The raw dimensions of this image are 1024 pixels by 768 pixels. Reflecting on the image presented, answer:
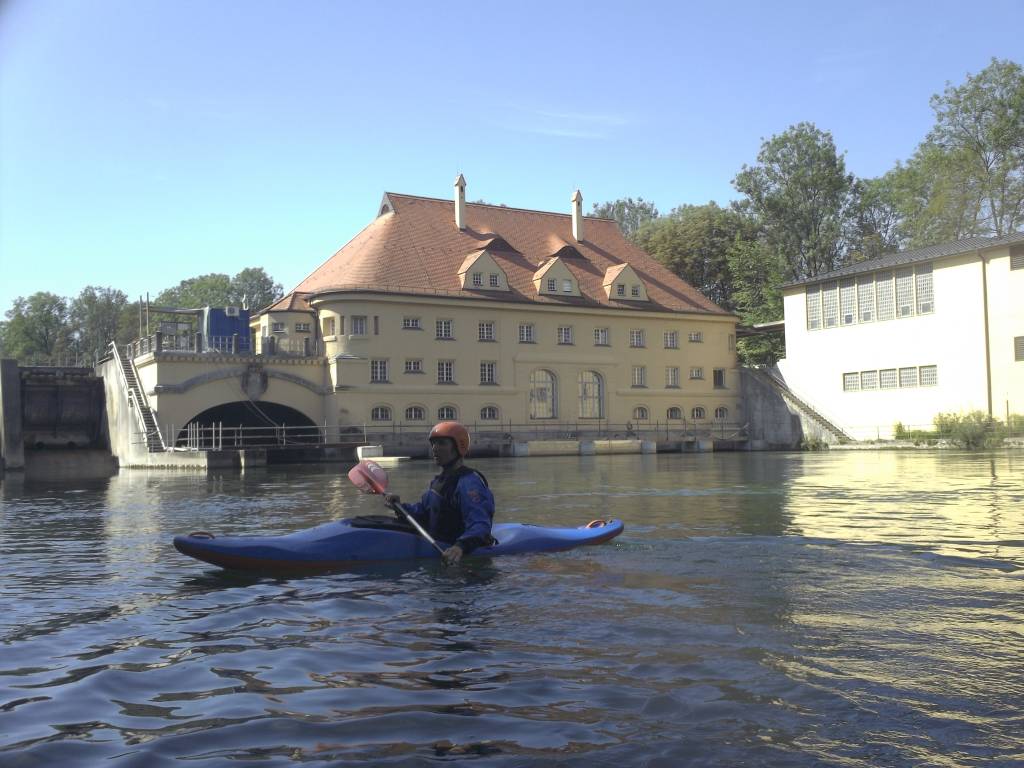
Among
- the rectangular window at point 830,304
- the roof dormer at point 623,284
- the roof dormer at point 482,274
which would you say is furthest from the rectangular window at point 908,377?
the roof dormer at point 482,274

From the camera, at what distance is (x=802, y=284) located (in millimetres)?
52656

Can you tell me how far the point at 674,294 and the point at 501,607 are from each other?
53263mm

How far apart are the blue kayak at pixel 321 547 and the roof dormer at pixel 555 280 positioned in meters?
45.3

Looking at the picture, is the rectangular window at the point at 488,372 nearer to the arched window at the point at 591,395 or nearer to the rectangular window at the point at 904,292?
the arched window at the point at 591,395

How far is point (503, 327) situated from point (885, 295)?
64.5 feet

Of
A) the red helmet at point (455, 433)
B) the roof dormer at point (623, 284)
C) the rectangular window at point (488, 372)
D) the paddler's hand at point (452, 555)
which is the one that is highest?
the roof dormer at point (623, 284)

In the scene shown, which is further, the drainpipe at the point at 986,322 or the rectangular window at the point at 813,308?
the rectangular window at the point at 813,308

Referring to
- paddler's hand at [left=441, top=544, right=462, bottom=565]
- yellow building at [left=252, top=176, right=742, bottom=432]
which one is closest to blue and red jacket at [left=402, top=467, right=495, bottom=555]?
paddler's hand at [left=441, top=544, right=462, bottom=565]

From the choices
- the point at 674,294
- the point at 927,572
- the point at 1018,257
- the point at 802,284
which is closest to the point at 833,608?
the point at 927,572

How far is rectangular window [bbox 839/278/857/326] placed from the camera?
164 ft

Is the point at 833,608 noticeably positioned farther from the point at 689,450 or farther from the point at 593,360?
the point at 593,360

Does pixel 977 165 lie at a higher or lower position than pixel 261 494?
higher

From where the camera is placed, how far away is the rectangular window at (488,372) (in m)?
53.1

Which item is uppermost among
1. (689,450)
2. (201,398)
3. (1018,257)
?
(1018,257)
